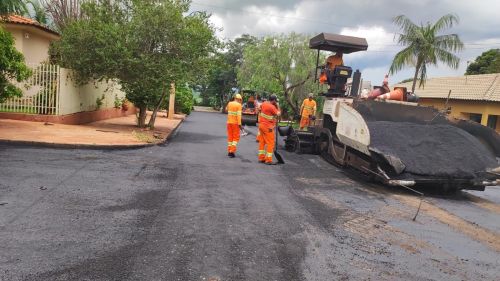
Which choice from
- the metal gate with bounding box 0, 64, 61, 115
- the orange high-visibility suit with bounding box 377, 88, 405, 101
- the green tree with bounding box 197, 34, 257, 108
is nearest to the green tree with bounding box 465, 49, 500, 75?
the green tree with bounding box 197, 34, 257, 108

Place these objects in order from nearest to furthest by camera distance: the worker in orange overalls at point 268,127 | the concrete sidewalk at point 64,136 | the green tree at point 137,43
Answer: the concrete sidewalk at point 64,136
the worker in orange overalls at point 268,127
the green tree at point 137,43

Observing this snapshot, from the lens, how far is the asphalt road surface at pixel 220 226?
3926mm

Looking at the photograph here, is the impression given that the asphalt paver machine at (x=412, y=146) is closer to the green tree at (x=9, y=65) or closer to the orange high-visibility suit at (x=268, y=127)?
the orange high-visibility suit at (x=268, y=127)

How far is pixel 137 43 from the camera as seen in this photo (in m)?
13.6

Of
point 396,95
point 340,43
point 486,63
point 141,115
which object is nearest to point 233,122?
point 340,43

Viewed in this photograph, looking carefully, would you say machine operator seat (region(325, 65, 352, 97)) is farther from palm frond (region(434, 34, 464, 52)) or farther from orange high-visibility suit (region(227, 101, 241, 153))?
palm frond (region(434, 34, 464, 52))

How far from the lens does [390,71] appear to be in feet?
77.7

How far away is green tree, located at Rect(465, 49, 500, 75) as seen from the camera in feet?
126

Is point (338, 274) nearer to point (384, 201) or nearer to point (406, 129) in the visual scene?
point (384, 201)

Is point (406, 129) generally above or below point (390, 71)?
below

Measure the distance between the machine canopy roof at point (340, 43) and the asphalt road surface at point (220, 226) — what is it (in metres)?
4.26

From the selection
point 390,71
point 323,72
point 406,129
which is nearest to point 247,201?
point 406,129

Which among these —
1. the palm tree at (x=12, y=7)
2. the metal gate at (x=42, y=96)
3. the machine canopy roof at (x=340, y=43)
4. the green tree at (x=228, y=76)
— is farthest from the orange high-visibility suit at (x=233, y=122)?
the green tree at (x=228, y=76)

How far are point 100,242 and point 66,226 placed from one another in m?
0.63
